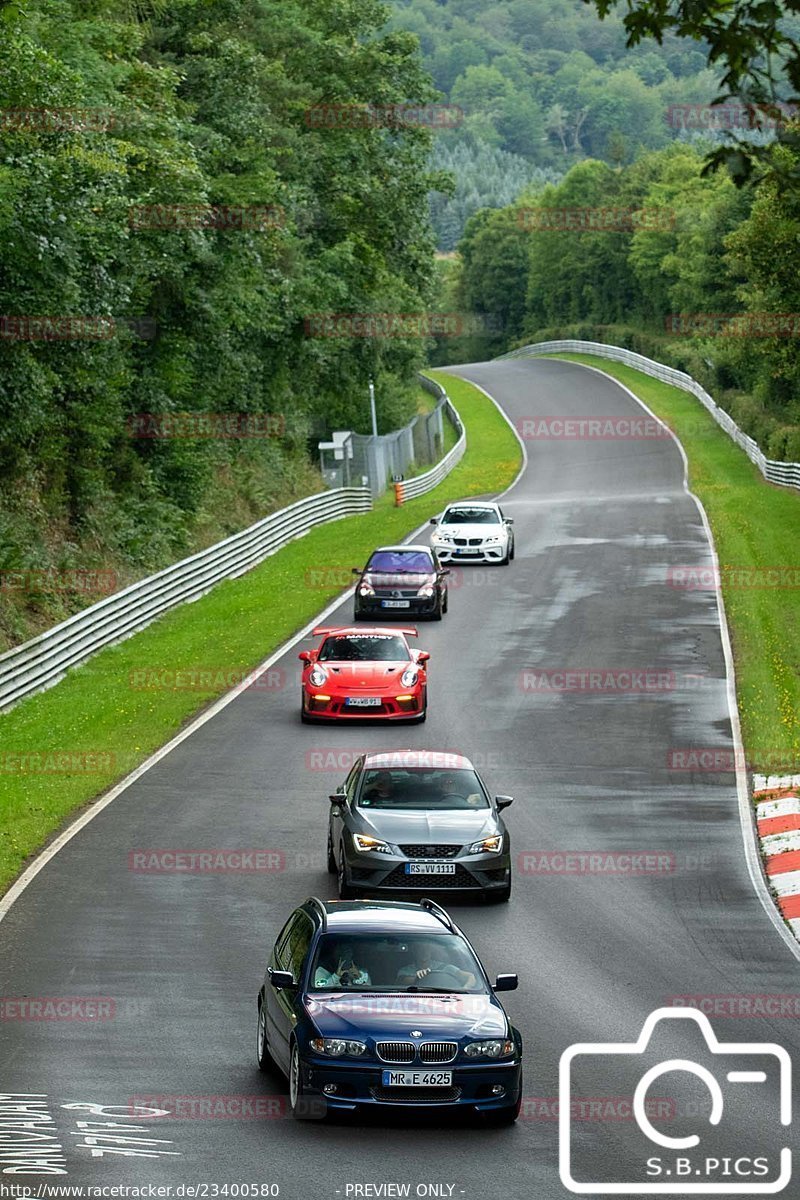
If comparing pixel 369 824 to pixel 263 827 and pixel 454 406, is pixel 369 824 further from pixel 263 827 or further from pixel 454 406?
pixel 454 406

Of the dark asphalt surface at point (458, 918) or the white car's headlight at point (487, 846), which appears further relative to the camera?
the white car's headlight at point (487, 846)

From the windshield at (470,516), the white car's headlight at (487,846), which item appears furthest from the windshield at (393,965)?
the windshield at (470,516)

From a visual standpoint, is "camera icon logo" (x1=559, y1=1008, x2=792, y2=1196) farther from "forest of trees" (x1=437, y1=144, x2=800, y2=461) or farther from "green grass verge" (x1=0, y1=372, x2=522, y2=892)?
"forest of trees" (x1=437, y1=144, x2=800, y2=461)

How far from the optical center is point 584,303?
152000 millimetres

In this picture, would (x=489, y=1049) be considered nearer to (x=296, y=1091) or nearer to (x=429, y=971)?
(x=429, y=971)

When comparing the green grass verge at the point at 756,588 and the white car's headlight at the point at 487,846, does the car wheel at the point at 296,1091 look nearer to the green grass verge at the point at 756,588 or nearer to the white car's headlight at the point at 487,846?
the white car's headlight at the point at 487,846

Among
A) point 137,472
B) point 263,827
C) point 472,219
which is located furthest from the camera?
point 472,219

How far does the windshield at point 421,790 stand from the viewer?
18438 millimetres

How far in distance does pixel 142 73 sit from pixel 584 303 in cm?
11113

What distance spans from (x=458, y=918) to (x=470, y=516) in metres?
29.7

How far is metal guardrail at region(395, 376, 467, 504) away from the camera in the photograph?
217 feet

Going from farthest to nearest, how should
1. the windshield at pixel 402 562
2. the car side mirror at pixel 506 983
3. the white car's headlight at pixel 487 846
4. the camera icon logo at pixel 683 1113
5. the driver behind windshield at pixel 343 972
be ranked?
the windshield at pixel 402 562
the white car's headlight at pixel 487 846
the car side mirror at pixel 506 983
the driver behind windshield at pixel 343 972
the camera icon logo at pixel 683 1113

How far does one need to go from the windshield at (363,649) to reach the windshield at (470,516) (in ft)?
56.4

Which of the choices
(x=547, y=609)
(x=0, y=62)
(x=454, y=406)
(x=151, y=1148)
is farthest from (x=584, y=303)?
(x=151, y=1148)
